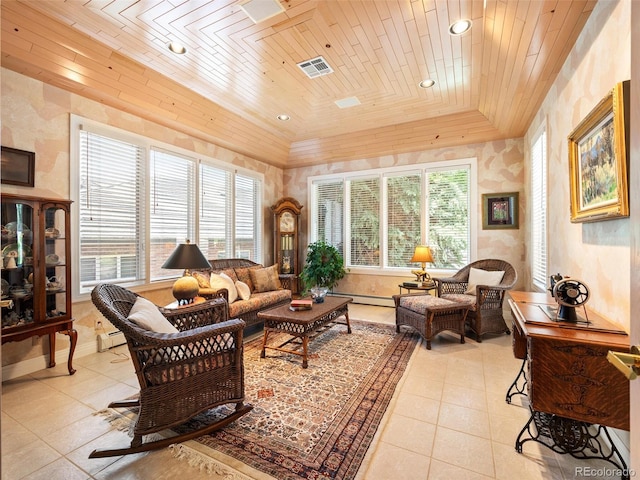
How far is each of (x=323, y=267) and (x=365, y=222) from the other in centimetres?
117

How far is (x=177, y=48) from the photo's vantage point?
3014 mm

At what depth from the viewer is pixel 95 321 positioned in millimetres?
3588

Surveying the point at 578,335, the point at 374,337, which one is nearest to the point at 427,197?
the point at 374,337

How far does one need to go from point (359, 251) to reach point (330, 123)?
7.85 feet

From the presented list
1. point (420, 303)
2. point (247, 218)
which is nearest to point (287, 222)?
point (247, 218)

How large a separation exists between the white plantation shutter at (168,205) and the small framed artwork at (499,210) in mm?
4415

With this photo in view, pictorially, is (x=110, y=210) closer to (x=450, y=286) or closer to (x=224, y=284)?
(x=224, y=284)

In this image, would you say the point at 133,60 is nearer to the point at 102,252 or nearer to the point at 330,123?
the point at 102,252

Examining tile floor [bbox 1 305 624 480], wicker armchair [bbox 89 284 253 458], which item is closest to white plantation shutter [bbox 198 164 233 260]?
tile floor [bbox 1 305 624 480]

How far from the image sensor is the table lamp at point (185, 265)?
319 cm

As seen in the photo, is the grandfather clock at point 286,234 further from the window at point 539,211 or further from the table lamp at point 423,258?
the window at point 539,211

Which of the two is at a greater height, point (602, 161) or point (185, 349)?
point (602, 161)

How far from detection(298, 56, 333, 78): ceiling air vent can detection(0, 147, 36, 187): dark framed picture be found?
2749mm

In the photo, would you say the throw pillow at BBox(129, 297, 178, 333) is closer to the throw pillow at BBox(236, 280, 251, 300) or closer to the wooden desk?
the throw pillow at BBox(236, 280, 251, 300)
